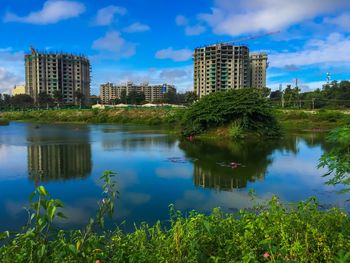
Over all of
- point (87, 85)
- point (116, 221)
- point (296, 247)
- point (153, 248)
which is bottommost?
point (116, 221)

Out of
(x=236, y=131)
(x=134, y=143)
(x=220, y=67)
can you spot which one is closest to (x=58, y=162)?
(x=134, y=143)

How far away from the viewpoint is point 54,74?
122 m

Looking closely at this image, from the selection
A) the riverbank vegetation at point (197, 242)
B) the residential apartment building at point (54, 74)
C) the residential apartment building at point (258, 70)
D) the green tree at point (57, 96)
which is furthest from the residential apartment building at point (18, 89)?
the riverbank vegetation at point (197, 242)

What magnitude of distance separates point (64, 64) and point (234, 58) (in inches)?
2347

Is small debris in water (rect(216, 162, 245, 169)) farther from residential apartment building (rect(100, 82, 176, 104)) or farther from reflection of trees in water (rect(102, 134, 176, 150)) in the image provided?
residential apartment building (rect(100, 82, 176, 104))

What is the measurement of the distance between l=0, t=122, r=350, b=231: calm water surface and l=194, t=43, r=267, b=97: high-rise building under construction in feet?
279

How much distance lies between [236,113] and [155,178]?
17676mm

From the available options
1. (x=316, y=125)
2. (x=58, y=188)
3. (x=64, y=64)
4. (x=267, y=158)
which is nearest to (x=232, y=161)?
(x=267, y=158)

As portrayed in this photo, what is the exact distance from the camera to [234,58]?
106188 mm

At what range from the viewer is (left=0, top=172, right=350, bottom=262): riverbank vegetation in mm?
Answer: 3393

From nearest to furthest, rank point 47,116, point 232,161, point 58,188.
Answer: point 58,188, point 232,161, point 47,116

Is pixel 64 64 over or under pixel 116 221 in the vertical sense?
over

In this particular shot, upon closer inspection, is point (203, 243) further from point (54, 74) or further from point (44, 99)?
point (54, 74)

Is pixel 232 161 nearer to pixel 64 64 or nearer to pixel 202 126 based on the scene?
pixel 202 126
